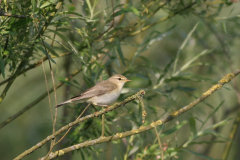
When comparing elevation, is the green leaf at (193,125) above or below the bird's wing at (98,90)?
below

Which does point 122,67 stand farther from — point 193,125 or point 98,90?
point 193,125

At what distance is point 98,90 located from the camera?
3113mm

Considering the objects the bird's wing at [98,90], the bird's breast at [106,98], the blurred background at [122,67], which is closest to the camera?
the blurred background at [122,67]

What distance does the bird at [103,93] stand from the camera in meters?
2.98

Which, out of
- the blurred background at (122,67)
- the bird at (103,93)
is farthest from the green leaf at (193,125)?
the bird at (103,93)

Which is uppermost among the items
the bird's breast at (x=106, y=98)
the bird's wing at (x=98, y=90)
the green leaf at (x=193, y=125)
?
the bird's wing at (x=98, y=90)

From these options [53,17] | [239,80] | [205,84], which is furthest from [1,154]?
[239,80]

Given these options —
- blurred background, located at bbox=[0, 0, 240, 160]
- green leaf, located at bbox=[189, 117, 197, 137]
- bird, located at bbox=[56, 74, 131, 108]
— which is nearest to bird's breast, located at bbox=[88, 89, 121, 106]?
bird, located at bbox=[56, 74, 131, 108]

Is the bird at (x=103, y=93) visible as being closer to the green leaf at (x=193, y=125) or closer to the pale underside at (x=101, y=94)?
the pale underside at (x=101, y=94)

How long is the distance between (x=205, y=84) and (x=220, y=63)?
0.51 metres

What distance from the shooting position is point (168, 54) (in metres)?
5.46

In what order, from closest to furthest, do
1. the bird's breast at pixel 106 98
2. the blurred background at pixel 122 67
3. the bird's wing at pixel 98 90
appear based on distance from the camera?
the blurred background at pixel 122 67
the bird's wing at pixel 98 90
the bird's breast at pixel 106 98

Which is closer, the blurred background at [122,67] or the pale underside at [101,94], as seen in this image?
the blurred background at [122,67]

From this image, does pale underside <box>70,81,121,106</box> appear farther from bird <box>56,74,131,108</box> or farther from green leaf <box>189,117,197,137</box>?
green leaf <box>189,117,197,137</box>
